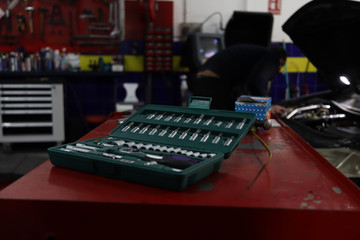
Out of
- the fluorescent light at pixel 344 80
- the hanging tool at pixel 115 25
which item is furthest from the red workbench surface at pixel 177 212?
the hanging tool at pixel 115 25

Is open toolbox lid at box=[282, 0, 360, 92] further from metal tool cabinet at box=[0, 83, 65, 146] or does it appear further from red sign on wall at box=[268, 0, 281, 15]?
red sign on wall at box=[268, 0, 281, 15]

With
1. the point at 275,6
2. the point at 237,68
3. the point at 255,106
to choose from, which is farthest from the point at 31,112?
the point at 275,6

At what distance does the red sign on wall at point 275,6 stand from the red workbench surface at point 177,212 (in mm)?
4482

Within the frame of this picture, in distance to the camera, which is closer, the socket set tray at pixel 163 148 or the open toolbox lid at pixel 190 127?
the socket set tray at pixel 163 148

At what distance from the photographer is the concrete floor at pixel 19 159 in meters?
2.74

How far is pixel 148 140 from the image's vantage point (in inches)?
33.0

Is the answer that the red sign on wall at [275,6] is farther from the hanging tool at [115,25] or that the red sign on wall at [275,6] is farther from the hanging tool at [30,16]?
the hanging tool at [30,16]

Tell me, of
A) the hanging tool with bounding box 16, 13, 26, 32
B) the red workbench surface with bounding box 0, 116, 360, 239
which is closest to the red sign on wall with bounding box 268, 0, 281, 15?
the hanging tool with bounding box 16, 13, 26, 32

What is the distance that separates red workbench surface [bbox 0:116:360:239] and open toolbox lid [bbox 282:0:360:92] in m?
0.79

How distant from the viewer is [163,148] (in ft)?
2.52

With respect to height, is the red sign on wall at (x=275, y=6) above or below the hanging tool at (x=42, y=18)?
above

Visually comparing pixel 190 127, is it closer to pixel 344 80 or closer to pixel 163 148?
pixel 163 148

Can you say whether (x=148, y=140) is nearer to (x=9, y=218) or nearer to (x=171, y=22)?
(x=9, y=218)

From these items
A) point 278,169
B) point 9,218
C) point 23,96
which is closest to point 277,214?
point 278,169
